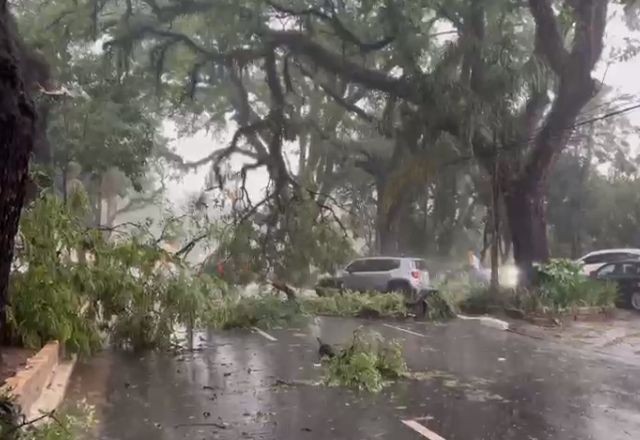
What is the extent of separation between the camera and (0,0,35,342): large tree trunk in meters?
4.24

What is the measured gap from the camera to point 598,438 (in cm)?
763

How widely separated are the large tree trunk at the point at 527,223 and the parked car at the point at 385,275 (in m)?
4.75

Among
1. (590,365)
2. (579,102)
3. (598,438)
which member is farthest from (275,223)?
(598,438)

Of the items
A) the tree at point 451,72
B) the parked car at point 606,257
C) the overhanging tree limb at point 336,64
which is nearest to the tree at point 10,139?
the tree at point 451,72

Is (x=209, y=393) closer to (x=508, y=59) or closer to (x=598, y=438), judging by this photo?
(x=598, y=438)

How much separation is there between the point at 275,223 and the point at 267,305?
9.46 ft

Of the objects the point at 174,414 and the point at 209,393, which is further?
the point at 209,393

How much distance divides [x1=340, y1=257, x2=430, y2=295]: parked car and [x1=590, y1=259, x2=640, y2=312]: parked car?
19.6 feet

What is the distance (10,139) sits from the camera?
425 centimetres

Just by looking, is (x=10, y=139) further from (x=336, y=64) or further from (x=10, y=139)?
(x=336, y=64)

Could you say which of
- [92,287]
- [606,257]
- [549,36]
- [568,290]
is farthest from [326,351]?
[606,257]

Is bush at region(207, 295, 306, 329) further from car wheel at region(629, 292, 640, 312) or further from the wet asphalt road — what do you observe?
car wheel at region(629, 292, 640, 312)

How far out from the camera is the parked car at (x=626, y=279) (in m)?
23.6

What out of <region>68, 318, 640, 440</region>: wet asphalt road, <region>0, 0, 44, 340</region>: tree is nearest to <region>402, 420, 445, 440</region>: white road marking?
<region>68, 318, 640, 440</region>: wet asphalt road
